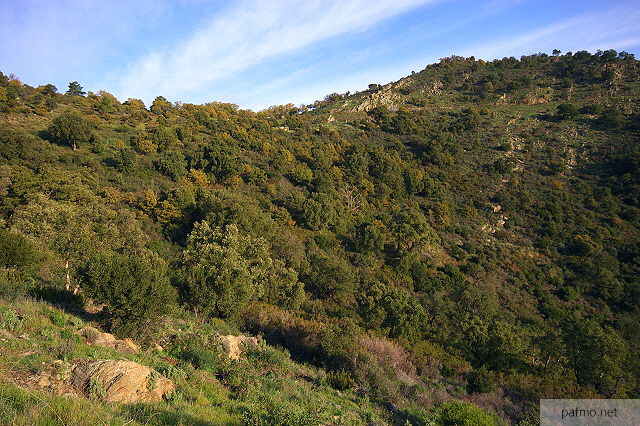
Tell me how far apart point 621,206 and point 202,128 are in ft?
233

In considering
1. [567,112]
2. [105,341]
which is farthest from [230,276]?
[567,112]

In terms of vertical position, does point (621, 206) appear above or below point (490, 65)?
below

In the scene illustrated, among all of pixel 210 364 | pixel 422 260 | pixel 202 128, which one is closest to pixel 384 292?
pixel 422 260

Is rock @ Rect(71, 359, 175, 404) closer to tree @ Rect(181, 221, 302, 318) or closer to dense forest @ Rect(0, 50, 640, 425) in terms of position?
dense forest @ Rect(0, 50, 640, 425)

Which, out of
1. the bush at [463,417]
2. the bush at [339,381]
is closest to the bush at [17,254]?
the bush at [339,381]

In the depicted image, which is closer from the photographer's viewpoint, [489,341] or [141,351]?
[141,351]

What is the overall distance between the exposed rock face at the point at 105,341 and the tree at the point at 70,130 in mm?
40073

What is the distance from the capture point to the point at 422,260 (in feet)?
131

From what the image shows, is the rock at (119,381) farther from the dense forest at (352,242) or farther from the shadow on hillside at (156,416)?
the dense forest at (352,242)

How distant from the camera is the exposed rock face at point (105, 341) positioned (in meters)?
10.3

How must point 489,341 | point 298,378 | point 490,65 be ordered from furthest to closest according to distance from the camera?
point 490,65 < point 489,341 < point 298,378

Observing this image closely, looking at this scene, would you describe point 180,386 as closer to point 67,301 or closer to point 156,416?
point 156,416

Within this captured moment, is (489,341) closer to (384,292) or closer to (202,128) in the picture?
(384,292)

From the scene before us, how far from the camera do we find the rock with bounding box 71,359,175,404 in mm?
7027
